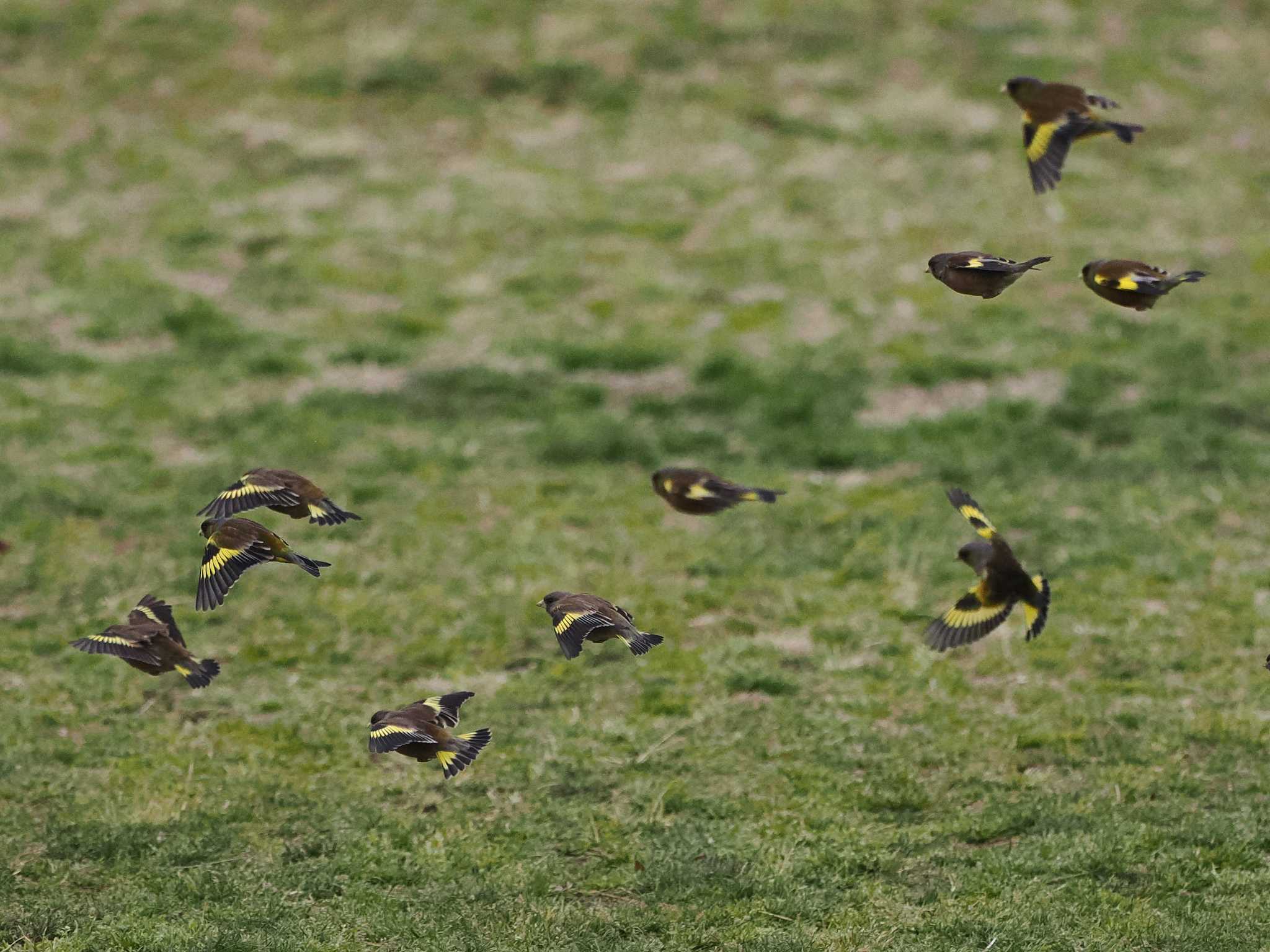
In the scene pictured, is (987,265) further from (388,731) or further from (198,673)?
(198,673)

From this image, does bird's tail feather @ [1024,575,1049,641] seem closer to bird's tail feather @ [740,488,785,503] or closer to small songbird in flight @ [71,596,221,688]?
bird's tail feather @ [740,488,785,503]

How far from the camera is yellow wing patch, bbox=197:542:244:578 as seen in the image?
22.3ft

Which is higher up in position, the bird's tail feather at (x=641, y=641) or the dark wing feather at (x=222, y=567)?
the dark wing feather at (x=222, y=567)

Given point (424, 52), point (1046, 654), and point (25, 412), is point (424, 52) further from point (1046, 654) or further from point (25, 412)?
point (1046, 654)

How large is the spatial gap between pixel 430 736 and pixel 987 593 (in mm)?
2714

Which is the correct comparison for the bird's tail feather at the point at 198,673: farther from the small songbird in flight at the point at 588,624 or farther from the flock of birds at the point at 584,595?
the small songbird in flight at the point at 588,624

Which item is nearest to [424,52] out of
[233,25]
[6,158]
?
[233,25]

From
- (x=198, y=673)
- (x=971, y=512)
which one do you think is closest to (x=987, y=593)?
(x=971, y=512)

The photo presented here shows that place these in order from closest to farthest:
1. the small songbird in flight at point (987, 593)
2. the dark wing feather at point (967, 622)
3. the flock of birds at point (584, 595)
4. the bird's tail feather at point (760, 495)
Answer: the flock of birds at point (584, 595) → the small songbird in flight at point (987, 593) → the dark wing feather at point (967, 622) → the bird's tail feather at point (760, 495)

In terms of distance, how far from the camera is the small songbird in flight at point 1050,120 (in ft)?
23.2

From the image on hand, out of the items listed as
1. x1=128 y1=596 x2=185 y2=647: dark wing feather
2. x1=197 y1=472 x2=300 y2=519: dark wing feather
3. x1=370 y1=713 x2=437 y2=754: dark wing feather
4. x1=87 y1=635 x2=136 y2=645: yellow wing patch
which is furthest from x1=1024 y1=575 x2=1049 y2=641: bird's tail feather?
x1=87 y1=635 x2=136 y2=645: yellow wing patch

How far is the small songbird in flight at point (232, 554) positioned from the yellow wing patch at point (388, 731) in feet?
2.52

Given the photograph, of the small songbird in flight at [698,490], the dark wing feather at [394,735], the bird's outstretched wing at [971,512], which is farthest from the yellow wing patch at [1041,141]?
the dark wing feather at [394,735]

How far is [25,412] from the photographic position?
1340cm
